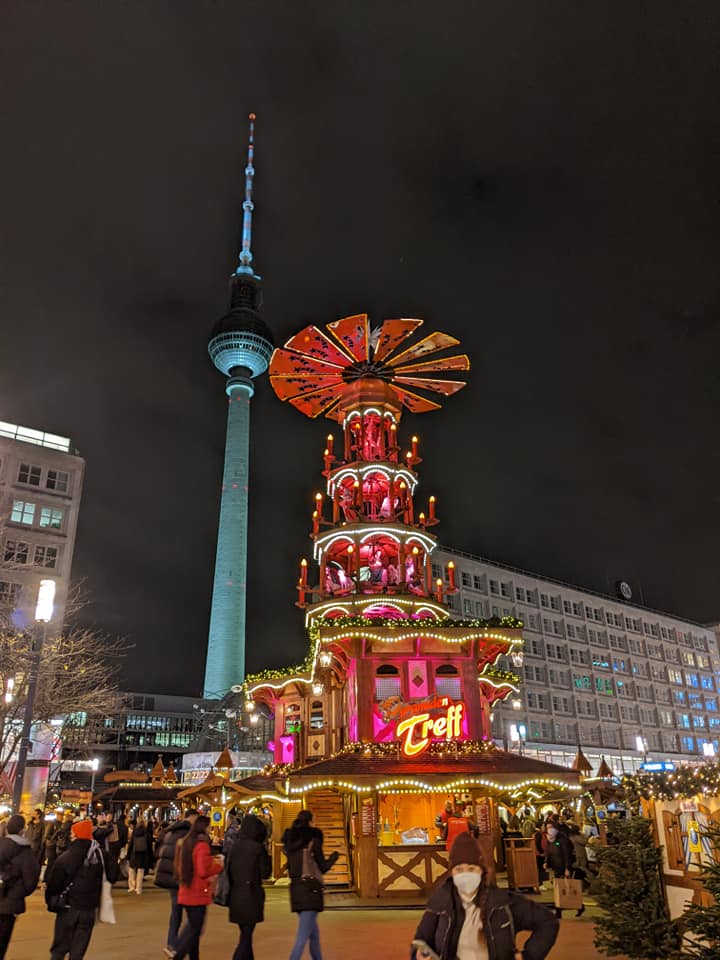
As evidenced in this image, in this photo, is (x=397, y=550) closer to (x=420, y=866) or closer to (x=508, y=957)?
(x=420, y=866)

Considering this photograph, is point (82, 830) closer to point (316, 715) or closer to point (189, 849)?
point (189, 849)

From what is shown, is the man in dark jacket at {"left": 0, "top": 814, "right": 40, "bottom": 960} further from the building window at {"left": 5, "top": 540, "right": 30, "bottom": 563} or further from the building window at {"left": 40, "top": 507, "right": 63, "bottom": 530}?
the building window at {"left": 40, "top": 507, "right": 63, "bottom": 530}

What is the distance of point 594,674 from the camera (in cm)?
7112

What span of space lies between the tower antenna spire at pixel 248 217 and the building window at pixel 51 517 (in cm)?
7556

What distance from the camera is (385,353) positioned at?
32.4 metres

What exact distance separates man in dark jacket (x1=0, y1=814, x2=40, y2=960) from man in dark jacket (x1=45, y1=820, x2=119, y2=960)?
2.01ft

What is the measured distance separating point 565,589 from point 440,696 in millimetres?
54266

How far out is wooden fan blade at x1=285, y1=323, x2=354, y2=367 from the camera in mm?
32000

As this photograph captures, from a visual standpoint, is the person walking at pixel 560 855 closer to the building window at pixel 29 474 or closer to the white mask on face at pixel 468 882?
the white mask on face at pixel 468 882

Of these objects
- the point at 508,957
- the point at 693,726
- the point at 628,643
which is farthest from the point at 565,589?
the point at 508,957

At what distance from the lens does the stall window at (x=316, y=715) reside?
29.2 m

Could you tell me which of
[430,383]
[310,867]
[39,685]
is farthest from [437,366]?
[310,867]

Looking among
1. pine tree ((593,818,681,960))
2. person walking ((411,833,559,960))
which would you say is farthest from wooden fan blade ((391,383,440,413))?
person walking ((411,833,559,960))

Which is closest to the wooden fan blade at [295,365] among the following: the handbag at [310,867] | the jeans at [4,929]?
the jeans at [4,929]
